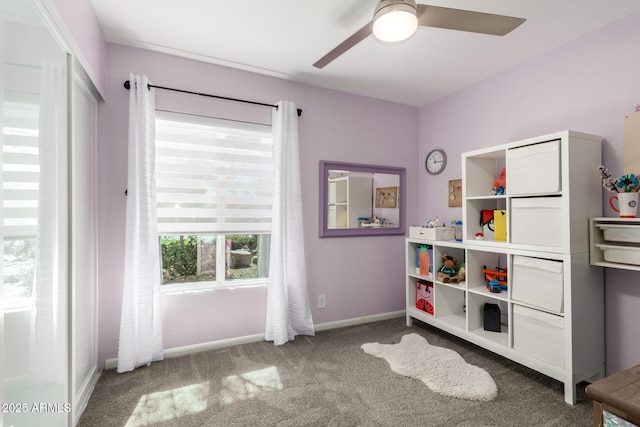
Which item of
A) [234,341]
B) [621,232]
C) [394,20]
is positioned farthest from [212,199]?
[621,232]

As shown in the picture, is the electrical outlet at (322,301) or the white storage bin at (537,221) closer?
the white storage bin at (537,221)

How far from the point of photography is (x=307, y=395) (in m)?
2.10

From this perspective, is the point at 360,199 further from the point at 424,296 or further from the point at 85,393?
the point at 85,393

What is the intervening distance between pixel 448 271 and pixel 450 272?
0.06 ft

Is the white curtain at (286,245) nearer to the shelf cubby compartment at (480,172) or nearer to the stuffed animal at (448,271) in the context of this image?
the stuffed animal at (448,271)

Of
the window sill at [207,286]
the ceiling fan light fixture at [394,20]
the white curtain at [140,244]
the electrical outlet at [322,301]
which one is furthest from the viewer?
the electrical outlet at [322,301]

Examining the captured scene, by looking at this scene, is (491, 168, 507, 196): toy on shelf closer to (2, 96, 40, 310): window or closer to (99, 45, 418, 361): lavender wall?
(99, 45, 418, 361): lavender wall

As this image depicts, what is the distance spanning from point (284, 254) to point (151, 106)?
5.33 ft

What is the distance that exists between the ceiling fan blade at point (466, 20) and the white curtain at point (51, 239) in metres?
1.73

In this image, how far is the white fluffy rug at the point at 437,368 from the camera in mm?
2127

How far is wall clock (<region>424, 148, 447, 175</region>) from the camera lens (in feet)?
11.6

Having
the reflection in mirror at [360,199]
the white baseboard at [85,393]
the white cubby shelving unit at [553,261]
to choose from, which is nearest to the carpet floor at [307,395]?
the white baseboard at [85,393]

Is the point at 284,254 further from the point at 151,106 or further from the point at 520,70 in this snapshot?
the point at 520,70

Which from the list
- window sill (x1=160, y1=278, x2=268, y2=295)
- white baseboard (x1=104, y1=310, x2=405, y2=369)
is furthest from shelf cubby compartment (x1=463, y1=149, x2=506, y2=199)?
window sill (x1=160, y1=278, x2=268, y2=295)
